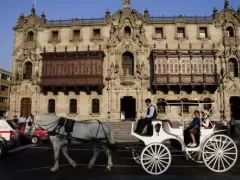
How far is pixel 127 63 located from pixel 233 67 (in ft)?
45.5

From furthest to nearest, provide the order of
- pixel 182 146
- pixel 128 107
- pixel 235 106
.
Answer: pixel 128 107, pixel 235 106, pixel 182 146

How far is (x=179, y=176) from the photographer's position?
799cm

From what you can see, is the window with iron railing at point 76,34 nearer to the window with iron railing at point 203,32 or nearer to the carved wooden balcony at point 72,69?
the carved wooden balcony at point 72,69

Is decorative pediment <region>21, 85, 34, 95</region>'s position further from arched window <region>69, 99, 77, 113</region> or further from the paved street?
the paved street

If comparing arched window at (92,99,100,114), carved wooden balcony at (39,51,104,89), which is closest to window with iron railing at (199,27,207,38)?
carved wooden balcony at (39,51,104,89)

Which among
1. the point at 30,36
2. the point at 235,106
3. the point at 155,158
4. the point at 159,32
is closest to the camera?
the point at 155,158

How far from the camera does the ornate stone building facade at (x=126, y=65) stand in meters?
28.2

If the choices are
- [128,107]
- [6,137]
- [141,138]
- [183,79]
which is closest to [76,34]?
[128,107]

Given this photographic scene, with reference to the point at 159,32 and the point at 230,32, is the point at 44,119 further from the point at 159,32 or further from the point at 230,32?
the point at 230,32

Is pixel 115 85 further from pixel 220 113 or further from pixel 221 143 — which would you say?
pixel 221 143

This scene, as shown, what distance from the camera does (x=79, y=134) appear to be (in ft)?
29.8

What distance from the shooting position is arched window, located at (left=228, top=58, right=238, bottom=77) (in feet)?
95.9

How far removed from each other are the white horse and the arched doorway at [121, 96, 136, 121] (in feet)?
69.0

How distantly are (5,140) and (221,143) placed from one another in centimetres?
1073
